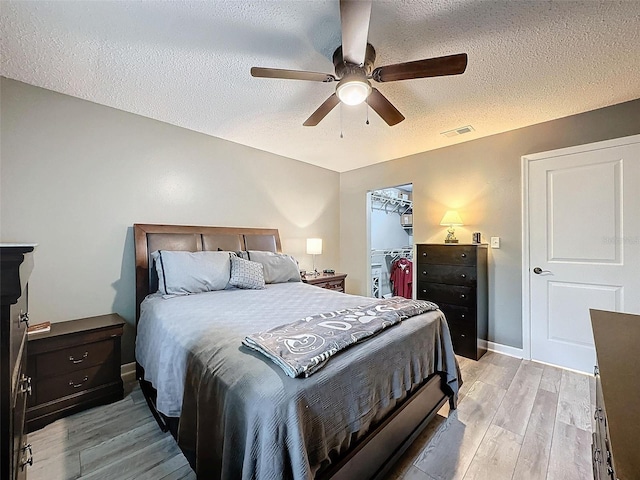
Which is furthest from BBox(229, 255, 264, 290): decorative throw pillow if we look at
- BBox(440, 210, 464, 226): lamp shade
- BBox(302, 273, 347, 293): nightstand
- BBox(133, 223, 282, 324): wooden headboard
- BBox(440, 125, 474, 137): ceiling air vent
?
BBox(440, 125, 474, 137): ceiling air vent

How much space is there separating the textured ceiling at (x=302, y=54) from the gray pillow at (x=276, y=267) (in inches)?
55.5

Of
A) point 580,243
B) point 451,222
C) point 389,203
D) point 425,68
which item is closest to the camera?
point 425,68

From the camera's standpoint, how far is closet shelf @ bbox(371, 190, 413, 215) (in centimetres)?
527

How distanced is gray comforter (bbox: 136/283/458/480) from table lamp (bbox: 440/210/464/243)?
62.9 inches

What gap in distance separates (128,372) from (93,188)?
1682 mm

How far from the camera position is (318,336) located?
4.30 ft

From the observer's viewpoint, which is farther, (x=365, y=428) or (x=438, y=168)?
(x=438, y=168)

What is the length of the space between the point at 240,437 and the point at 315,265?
3.36m

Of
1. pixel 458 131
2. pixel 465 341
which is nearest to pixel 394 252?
pixel 465 341

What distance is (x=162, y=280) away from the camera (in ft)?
7.70

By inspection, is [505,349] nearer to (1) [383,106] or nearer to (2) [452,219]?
(2) [452,219]

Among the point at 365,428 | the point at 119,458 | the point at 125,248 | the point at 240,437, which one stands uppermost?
the point at 125,248

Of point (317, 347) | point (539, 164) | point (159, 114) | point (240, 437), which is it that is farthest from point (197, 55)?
point (539, 164)

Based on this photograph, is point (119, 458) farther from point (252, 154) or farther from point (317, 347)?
point (252, 154)
